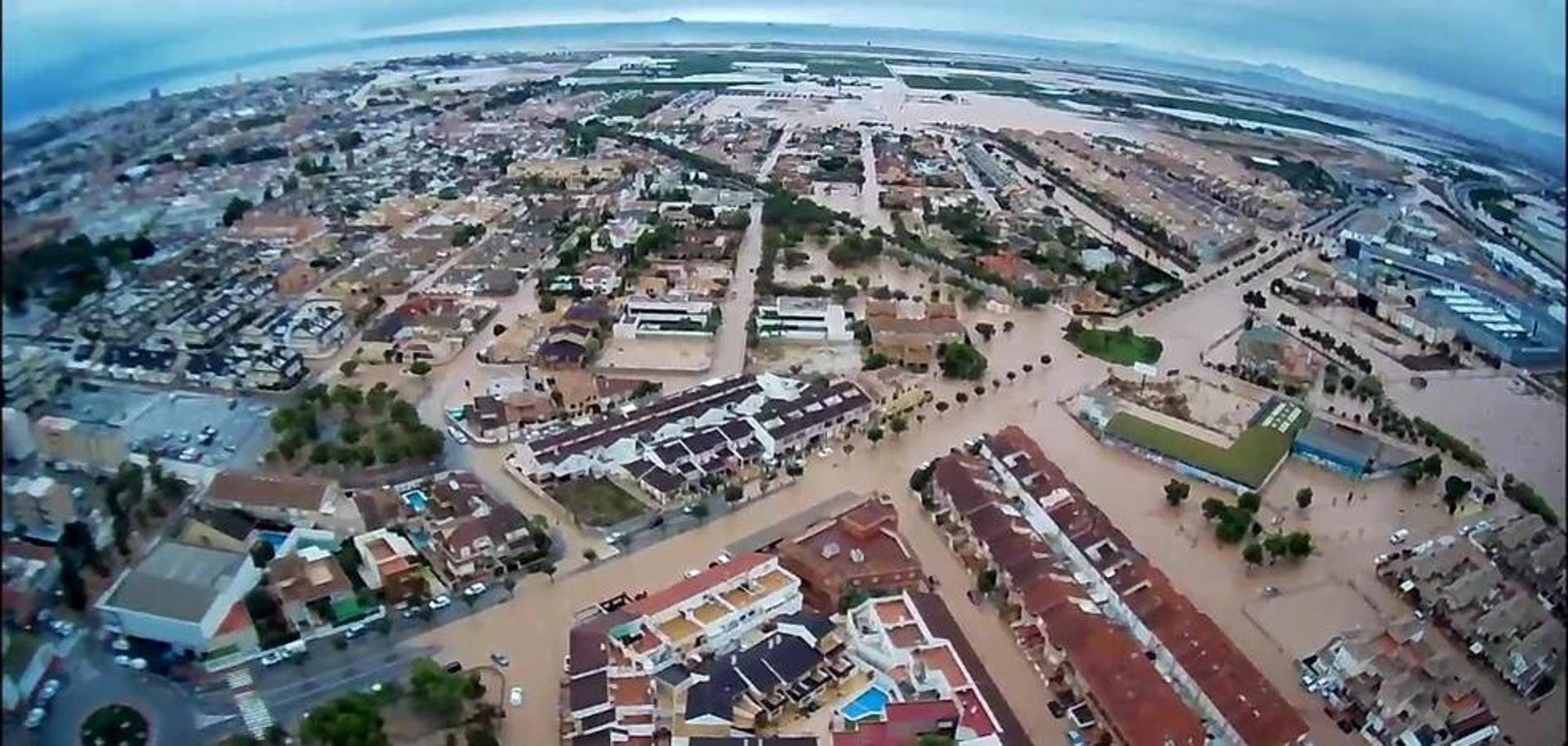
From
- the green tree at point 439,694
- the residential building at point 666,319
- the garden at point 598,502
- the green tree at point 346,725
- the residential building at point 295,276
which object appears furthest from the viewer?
the residential building at point 295,276

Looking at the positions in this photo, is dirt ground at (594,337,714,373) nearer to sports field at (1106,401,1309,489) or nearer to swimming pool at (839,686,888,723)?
sports field at (1106,401,1309,489)

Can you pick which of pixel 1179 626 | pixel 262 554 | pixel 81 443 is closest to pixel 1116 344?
pixel 1179 626

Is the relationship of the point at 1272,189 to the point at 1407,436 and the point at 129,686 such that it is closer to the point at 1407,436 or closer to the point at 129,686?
the point at 1407,436

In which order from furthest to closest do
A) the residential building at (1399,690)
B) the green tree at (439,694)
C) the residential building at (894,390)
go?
the residential building at (894,390) → the residential building at (1399,690) → the green tree at (439,694)

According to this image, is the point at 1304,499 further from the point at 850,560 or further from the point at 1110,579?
the point at 850,560

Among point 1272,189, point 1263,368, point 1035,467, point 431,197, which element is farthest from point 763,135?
point 1035,467

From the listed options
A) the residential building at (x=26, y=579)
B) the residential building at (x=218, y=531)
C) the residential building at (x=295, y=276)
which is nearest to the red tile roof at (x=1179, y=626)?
the residential building at (x=218, y=531)

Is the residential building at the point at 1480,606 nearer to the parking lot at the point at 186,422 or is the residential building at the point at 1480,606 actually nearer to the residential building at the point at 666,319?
the residential building at the point at 666,319
